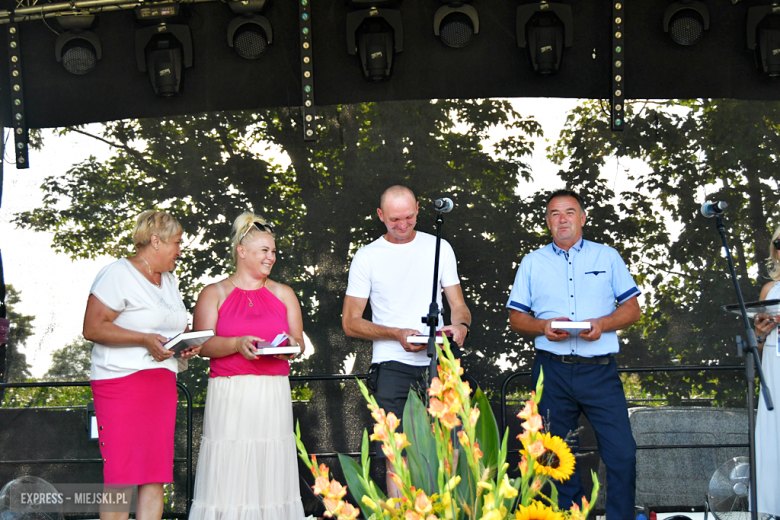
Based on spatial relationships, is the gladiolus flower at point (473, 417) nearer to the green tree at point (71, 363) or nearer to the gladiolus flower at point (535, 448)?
the gladiolus flower at point (535, 448)

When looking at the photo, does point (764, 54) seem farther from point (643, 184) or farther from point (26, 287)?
point (26, 287)

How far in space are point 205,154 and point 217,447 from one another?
1.78 metres

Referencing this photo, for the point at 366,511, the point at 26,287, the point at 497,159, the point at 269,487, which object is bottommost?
the point at 269,487

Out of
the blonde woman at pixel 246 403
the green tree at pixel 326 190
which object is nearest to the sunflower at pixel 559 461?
the blonde woman at pixel 246 403

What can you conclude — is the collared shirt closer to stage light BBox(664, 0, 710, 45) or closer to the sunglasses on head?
the sunglasses on head

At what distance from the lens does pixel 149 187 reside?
4.32m

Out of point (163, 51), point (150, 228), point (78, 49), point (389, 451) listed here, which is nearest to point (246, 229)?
point (150, 228)

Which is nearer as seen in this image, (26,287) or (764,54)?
(764,54)

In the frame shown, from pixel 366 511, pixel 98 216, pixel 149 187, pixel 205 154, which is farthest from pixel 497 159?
pixel 366 511

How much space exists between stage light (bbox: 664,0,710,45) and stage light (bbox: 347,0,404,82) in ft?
4.78

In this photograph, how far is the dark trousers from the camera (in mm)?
3326

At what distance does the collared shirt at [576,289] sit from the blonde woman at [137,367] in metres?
1.60

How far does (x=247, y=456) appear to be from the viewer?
130 inches

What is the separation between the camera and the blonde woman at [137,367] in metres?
3.08
